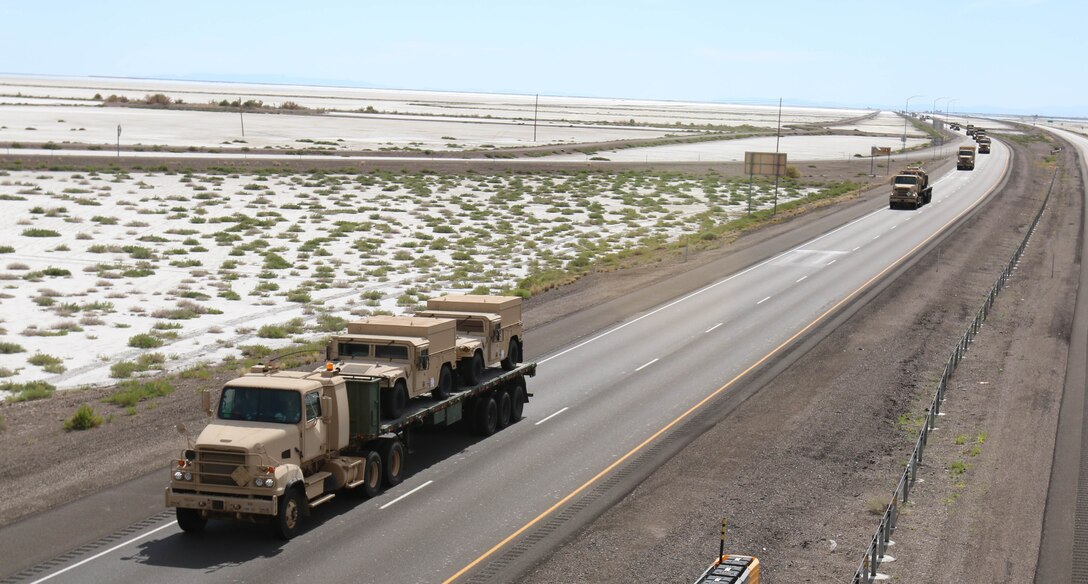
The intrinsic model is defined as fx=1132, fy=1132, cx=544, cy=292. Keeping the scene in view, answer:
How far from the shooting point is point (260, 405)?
20094 mm

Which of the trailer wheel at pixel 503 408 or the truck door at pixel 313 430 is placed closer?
the truck door at pixel 313 430

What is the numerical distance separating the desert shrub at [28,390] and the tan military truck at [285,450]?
1241cm

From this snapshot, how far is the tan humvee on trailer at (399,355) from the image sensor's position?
2280 cm

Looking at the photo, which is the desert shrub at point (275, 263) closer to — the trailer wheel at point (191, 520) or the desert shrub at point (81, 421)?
the desert shrub at point (81, 421)

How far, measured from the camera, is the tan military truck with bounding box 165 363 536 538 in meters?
19.0

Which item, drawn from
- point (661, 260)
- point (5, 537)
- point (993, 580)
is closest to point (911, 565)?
point (993, 580)

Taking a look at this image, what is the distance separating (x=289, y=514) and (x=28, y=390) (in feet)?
49.0

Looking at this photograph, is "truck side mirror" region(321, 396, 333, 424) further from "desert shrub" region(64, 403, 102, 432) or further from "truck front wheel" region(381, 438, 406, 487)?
"desert shrub" region(64, 403, 102, 432)

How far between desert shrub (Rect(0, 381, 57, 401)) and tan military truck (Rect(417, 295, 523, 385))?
1116 centimetres

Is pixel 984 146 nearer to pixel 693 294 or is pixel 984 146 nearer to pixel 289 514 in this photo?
pixel 693 294

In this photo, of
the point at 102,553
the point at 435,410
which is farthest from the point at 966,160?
the point at 102,553

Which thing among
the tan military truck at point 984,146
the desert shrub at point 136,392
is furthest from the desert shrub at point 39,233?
the tan military truck at point 984,146

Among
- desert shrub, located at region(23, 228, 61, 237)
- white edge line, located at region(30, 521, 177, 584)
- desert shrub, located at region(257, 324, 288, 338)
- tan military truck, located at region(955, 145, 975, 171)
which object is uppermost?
tan military truck, located at region(955, 145, 975, 171)

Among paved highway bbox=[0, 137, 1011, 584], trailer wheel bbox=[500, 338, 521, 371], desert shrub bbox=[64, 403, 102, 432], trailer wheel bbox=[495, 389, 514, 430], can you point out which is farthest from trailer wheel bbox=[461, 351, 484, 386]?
desert shrub bbox=[64, 403, 102, 432]
